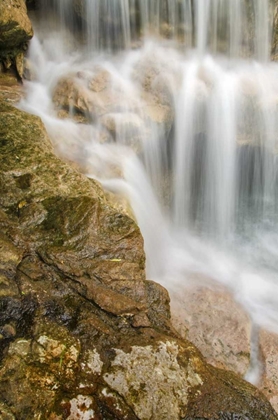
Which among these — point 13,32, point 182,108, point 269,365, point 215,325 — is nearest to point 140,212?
point 215,325

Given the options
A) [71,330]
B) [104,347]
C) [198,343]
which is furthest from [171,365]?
[198,343]

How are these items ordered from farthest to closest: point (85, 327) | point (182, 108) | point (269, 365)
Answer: point (182, 108), point (269, 365), point (85, 327)

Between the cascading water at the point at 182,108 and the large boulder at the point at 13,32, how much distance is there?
0.51 meters

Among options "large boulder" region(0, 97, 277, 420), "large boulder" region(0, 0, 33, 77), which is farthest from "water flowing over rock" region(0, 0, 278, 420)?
"large boulder" region(0, 0, 33, 77)

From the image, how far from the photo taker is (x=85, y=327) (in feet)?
8.60

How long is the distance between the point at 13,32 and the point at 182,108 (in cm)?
391

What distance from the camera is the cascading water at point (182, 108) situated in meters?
6.95

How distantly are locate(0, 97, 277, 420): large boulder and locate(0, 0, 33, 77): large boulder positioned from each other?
444 cm

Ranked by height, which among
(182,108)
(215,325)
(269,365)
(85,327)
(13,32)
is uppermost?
(13,32)

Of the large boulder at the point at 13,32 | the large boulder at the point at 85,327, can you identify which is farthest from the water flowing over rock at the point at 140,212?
the large boulder at the point at 13,32

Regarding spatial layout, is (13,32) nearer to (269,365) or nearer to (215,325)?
(215,325)

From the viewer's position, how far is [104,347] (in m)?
2.51

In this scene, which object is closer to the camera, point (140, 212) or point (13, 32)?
point (140, 212)

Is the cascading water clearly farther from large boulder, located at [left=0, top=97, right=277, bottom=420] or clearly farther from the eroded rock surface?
large boulder, located at [left=0, top=97, right=277, bottom=420]
